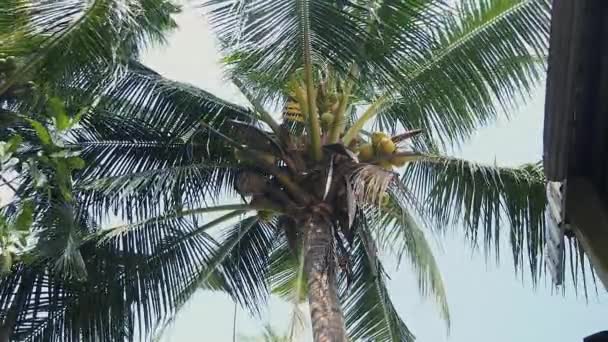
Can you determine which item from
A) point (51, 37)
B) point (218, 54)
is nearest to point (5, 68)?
point (51, 37)

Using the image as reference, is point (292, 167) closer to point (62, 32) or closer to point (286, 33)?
point (286, 33)

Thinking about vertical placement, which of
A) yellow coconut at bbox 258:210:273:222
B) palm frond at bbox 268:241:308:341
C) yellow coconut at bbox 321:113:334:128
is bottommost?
palm frond at bbox 268:241:308:341

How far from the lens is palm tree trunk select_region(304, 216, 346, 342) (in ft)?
18.6

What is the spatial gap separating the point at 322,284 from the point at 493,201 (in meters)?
1.93

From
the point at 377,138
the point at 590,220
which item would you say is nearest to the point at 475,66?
the point at 377,138

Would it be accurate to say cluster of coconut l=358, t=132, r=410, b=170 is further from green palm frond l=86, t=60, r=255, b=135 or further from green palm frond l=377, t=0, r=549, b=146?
green palm frond l=86, t=60, r=255, b=135

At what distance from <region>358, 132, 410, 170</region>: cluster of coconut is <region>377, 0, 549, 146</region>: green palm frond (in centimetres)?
68

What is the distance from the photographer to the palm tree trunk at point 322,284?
566 cm

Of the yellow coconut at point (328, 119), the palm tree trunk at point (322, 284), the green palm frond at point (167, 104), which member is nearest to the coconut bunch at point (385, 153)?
the yellow coconut at point (328, 119)

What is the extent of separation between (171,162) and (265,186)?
1.43m

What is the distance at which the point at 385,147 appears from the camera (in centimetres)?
629

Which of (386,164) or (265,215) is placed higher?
(386,164)

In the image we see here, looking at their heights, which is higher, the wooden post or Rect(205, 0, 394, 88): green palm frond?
Rect(205, 0, 394, 88): green palm frond

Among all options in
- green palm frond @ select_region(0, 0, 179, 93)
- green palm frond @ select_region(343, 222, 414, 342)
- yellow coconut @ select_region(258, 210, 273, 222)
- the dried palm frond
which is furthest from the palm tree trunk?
green palm frond @ select_region(0, 0, 179, 93)
